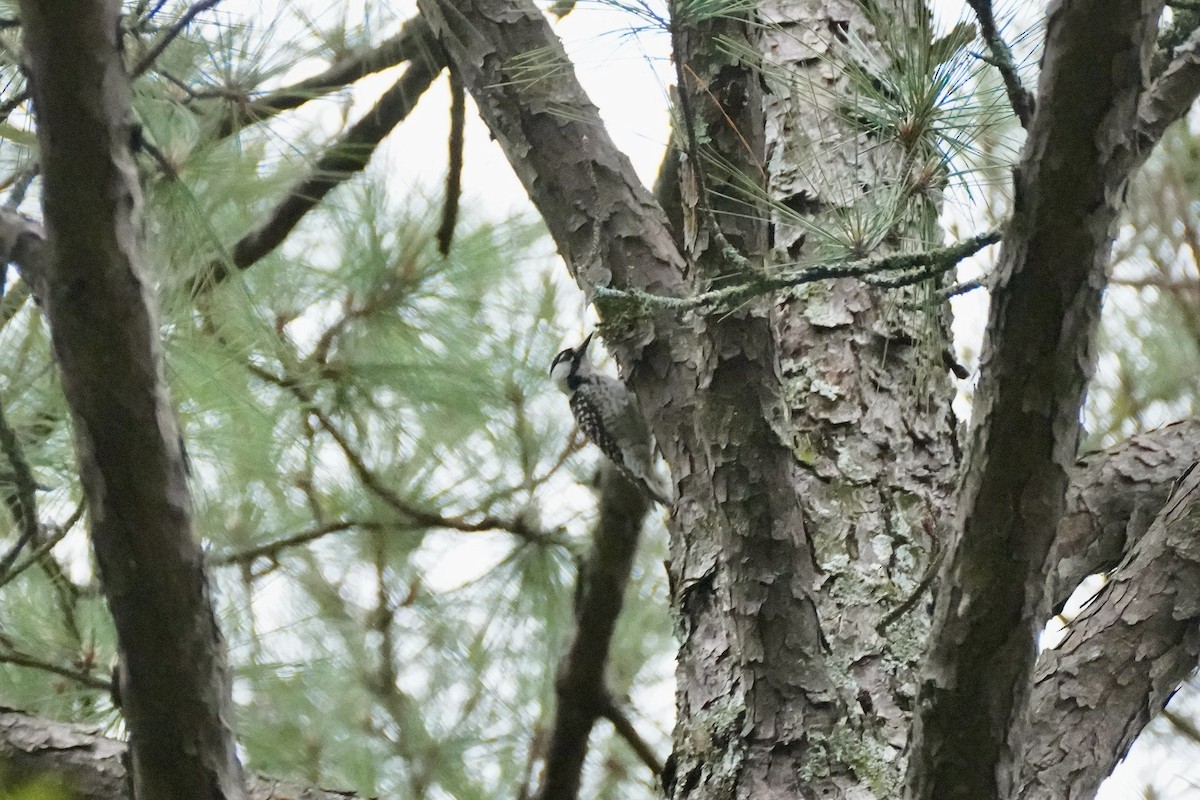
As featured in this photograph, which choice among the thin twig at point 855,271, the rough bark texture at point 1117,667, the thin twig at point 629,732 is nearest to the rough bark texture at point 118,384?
the thin twig at point 855,271

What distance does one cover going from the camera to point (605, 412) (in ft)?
11.2

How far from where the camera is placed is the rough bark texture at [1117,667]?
136 cm

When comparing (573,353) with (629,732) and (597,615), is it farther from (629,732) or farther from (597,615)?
A: (629,732)

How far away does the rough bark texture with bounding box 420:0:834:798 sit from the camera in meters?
1.34

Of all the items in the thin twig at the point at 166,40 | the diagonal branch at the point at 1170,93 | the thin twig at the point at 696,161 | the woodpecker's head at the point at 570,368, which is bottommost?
the diagonal branch at the point at 1170,93

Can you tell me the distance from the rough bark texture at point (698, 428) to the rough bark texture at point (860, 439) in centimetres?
10

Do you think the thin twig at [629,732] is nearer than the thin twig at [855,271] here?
No

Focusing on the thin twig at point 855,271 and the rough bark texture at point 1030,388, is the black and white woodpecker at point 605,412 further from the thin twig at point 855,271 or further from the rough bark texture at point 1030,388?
the rough bark texture at point 1030,388

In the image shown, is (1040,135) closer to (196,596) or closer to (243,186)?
(196,596)

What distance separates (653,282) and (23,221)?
2.90 feet

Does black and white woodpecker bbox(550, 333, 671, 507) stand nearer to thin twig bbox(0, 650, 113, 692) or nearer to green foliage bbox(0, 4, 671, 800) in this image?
green foliage bbox(0, 4, 671, 800)

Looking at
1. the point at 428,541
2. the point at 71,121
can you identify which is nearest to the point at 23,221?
the point at 71,121

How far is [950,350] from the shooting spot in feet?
6.04

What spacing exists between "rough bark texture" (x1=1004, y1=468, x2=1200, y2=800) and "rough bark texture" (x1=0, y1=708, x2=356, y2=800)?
96 cm
